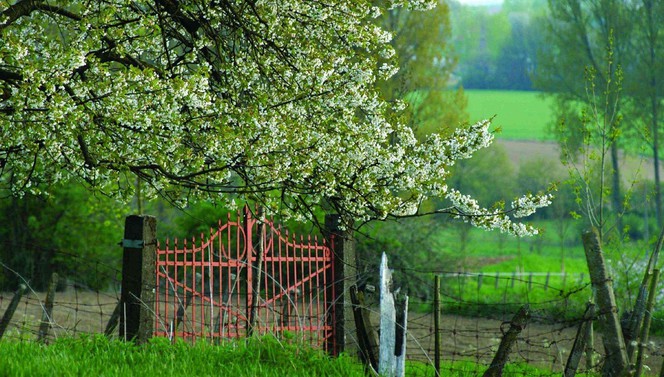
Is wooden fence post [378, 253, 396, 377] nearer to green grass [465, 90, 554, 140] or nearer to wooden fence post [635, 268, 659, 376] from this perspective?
wooden fence post [635, 268, 659, 376]

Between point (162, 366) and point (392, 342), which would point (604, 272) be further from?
point (162, 366)

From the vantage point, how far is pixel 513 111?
79250 mm

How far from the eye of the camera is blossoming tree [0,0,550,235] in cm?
812

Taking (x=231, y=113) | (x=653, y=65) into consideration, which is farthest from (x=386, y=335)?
(x=653, y=65)

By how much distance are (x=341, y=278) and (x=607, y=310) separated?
3.78m

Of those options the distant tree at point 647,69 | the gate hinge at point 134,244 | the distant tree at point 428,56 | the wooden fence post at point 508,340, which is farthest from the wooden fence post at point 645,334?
the distant tree at point 647,69

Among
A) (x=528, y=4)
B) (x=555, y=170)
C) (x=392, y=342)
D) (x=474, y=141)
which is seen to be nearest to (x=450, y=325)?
(x=474, y=141)

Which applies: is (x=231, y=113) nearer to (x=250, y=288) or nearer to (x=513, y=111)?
(x=250, y=288)

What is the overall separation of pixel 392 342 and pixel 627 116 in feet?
115

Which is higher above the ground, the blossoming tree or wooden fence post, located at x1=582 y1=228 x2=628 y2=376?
the blossoming tree

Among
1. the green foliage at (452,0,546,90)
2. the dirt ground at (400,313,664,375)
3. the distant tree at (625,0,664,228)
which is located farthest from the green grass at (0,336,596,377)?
the green foliage at (452,0,546,90)

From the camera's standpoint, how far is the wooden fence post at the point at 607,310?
20.3 feet

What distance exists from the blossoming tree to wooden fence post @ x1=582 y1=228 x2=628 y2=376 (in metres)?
2.84

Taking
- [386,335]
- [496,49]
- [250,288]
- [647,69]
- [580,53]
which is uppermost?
[496,49]
